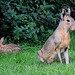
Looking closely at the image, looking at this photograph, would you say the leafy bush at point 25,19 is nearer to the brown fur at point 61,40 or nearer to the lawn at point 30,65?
the lawn at point 30,65


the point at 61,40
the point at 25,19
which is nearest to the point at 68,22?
the point at 61,40

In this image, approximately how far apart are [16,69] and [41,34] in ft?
12.6

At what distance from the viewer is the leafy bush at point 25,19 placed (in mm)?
8422

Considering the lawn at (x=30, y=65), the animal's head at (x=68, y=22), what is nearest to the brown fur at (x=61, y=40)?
the animal's head at (x=68, y=22)

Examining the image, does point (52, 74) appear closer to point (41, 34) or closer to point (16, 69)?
point (16, 69)

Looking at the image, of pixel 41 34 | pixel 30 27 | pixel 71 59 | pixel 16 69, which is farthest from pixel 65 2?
pixel 16 69

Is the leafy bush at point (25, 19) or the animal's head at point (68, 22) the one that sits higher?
the animal's head at point (68, 22)

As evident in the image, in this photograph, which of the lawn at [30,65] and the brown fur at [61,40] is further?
the brown fur at [61,40]

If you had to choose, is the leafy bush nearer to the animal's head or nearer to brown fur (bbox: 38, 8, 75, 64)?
brown fur (bbox: 38, 8, 75, 64)

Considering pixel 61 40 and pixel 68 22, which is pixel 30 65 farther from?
pixel 68 22

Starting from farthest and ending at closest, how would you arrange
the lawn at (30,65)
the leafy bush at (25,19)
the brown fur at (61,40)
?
1. the leafy bush at (25,19)
2. the brown fur at (61,40)
3. the lawn at (30,65)

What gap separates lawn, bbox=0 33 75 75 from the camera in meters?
5.08

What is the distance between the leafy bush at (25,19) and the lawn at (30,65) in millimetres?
586

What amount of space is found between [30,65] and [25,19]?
10.1 ft
